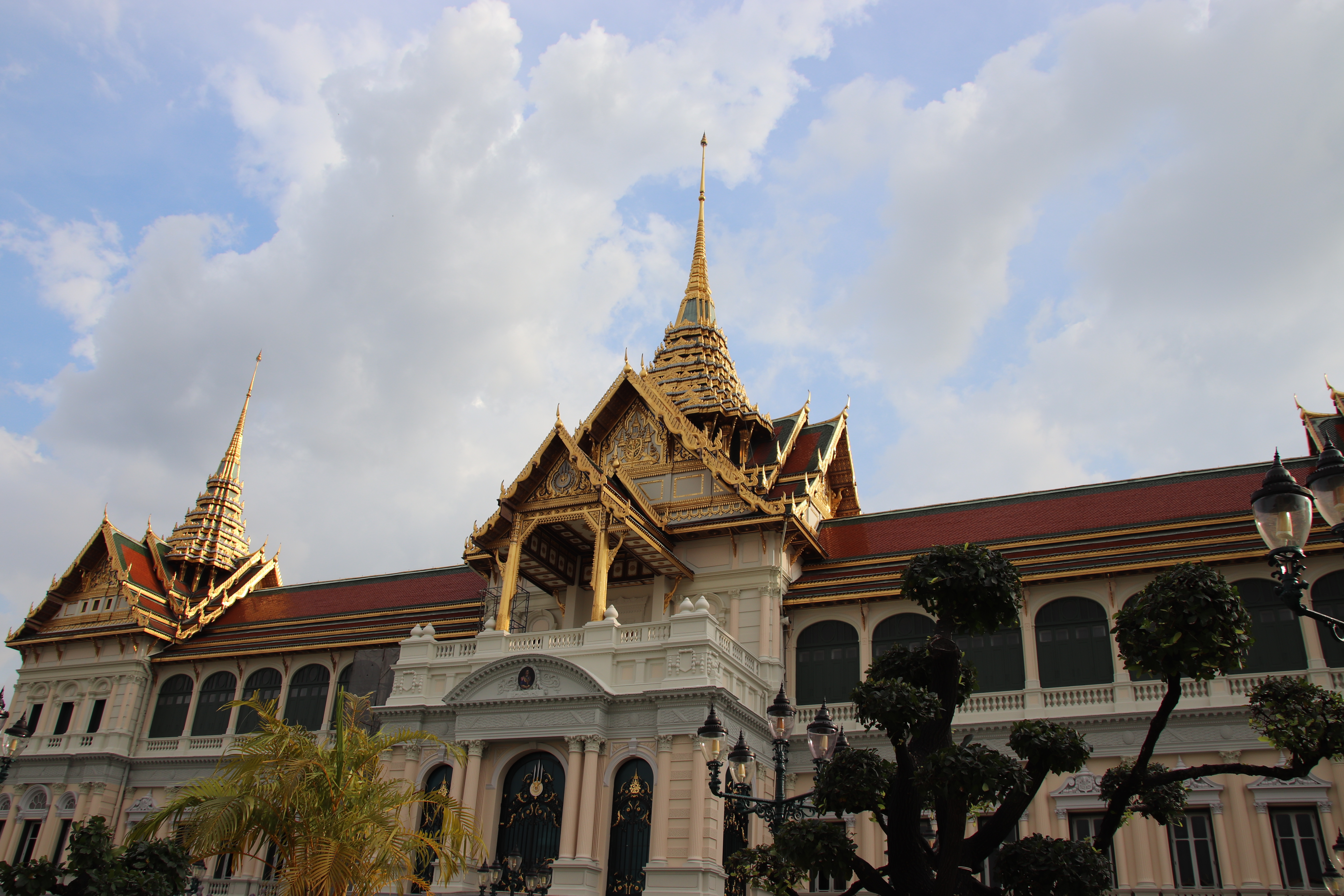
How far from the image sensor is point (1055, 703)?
24250 mm

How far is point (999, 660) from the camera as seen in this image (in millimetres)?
25516

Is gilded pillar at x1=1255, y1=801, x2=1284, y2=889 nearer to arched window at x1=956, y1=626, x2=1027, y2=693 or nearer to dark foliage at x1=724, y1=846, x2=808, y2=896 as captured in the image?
arched window at x1=956, y1=626, x2=1027, y2=693

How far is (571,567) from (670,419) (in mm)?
5037

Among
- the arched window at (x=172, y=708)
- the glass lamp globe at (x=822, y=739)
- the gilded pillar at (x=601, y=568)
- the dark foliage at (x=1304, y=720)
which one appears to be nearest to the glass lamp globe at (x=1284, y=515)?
the dark foliage at (x=1304, y=720)

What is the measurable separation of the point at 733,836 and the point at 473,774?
19.2 feet

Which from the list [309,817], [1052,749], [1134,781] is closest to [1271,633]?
[1052,749]

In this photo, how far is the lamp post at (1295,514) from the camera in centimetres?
717

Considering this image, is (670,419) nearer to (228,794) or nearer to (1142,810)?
(228,794)

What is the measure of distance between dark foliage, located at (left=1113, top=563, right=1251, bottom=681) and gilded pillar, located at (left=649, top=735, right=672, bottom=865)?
45.5 feet

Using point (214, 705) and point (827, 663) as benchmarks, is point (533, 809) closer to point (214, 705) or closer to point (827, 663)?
point (827, 663)

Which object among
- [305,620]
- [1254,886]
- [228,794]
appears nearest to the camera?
[228,794]

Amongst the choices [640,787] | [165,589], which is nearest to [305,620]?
[165,589]

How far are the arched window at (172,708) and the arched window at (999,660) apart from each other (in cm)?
2455

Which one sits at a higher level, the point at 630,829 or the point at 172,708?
the point at 172,708
